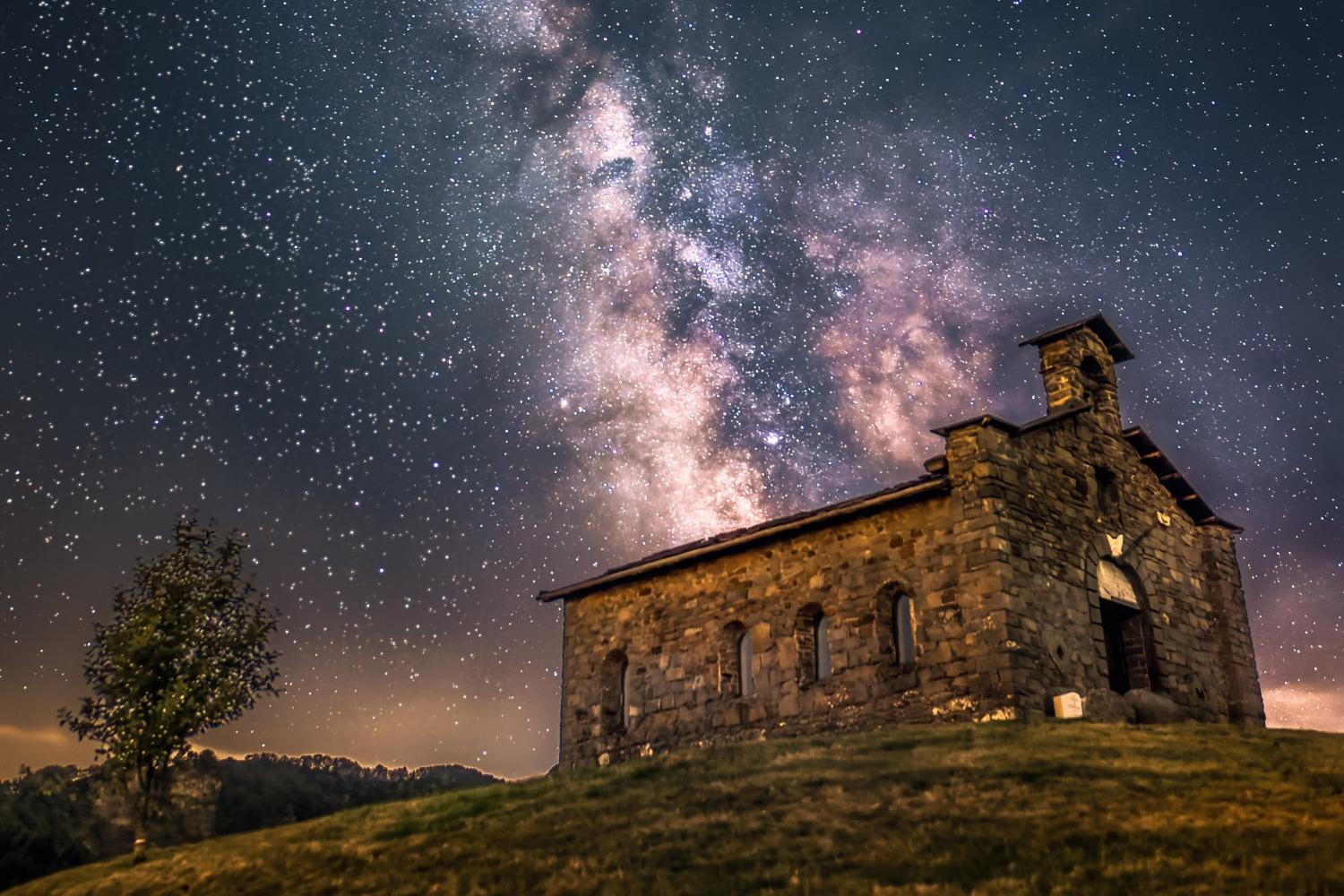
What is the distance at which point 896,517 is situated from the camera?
21312mm

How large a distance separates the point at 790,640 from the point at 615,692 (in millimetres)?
5584

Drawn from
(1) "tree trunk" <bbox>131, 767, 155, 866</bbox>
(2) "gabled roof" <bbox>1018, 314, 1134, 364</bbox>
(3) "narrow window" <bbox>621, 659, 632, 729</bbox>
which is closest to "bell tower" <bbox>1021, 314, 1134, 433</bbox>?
(2) "gabled roof" <bbox>1018, 314, 1134, 364</bbox>

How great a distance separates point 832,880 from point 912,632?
35.5ft

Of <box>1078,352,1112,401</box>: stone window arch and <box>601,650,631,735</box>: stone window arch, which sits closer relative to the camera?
<box>1078,352,1112,401</box>: stone window arch

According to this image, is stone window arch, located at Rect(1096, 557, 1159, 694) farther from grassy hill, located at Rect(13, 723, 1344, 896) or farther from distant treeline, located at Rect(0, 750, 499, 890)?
distant treeline, located at Rect(0, 750, 499, 890)

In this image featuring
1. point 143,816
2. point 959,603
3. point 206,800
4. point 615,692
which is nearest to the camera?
point 143,816

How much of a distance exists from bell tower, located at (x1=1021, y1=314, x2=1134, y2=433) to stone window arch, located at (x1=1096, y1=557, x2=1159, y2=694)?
11.3ft

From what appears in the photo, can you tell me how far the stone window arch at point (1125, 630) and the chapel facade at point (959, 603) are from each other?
0.04 m

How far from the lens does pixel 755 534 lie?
23281mm

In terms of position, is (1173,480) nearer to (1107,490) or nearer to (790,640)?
(1107,490)

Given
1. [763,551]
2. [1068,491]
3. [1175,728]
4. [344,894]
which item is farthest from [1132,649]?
[344,894]

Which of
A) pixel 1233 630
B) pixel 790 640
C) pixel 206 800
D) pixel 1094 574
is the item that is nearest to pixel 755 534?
pixel 790 640

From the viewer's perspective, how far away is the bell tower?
921 inches

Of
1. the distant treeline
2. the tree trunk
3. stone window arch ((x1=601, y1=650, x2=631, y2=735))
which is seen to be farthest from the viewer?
the distant treeline
